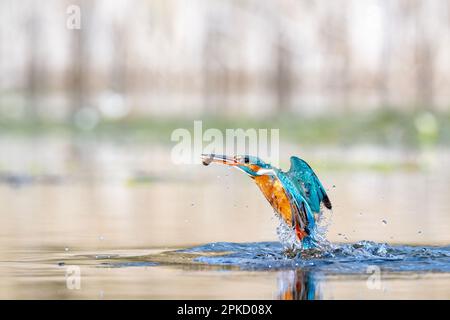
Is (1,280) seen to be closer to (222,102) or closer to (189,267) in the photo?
(189,267)

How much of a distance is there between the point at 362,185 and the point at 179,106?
44.4 feet

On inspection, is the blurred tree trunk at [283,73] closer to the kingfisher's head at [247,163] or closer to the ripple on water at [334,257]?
the ripple on water at [334,257]

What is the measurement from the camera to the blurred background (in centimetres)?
1388

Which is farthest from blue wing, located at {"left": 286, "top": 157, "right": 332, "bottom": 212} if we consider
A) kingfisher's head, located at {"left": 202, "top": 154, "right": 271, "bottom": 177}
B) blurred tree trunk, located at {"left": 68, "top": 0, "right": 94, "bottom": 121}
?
blurred tree trunk, located at {"left": 68, "top": 0, "right": 94, "bottom": 121}

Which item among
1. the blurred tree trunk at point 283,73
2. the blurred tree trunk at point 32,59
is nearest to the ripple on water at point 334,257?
the blurred tree trunk at point 32,59

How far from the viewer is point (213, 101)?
30047mm

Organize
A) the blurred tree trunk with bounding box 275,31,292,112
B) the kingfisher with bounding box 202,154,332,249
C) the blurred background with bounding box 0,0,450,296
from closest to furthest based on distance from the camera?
the kingfisher with bounding box 202,154,332,249 → the blurred background with bounding box 0,0,450,296 → the blurred tree trunk with bounding box 275,31,292,112

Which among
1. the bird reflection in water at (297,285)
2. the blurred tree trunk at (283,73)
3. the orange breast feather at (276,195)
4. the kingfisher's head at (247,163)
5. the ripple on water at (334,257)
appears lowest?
the bird reflection in water at (297,285)

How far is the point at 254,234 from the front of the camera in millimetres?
10844

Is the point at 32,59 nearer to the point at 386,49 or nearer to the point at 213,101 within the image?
the point at 213,101

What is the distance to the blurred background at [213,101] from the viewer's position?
45.5 ft

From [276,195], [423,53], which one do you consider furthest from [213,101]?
[276,195]

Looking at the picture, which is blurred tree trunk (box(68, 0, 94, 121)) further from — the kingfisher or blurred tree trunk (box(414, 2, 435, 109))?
the kingfisher
